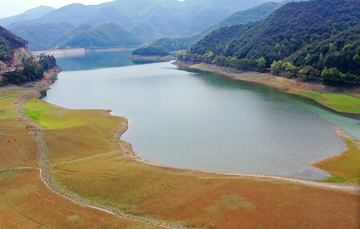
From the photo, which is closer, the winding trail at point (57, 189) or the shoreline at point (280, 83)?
the winding trail at point (57, 189)

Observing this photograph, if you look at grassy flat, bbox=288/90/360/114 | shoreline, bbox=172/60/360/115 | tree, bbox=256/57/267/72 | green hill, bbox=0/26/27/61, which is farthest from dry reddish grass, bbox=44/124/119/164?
tree, bbox=256/57/267/72

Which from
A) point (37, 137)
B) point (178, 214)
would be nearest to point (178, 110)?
point (37, 137)

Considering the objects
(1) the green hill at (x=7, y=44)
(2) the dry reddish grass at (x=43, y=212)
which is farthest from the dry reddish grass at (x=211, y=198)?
(1) the green hill at (x=7, y=44)

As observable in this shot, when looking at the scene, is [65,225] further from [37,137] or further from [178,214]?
[37,137]

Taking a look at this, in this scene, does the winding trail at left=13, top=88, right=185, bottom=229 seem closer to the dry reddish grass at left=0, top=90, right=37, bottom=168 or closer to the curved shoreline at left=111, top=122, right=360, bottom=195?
the dry reddish grass at left=0, top=90, right=37, bottom=168

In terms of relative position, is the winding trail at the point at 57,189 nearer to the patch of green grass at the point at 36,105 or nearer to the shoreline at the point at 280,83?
the patch of green grass at the point at 36,105
